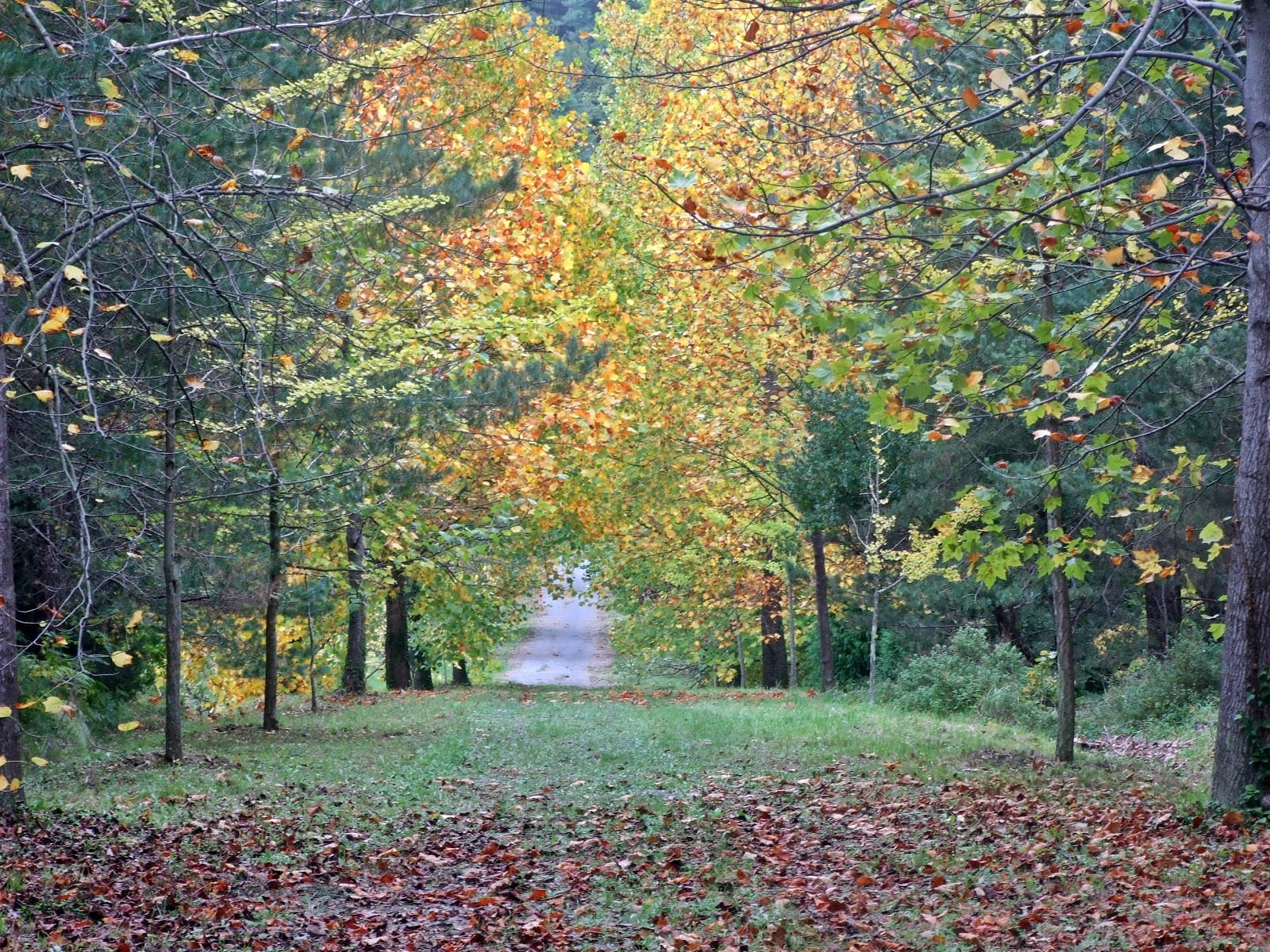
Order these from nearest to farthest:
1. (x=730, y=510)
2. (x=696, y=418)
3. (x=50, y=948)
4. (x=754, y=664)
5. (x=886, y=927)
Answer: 1. (x=50, y=948)
2. (x=886, y=927)
3. (x=696, y=418)
4. (x=730, y=510)
5. (x=754, y=664)

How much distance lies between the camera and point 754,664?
36281mm

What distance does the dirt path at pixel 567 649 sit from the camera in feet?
130

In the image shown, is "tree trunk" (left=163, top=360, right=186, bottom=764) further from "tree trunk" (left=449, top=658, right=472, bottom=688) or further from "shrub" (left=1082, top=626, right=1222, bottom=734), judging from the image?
"tree trunk" (left=449, top=658, right=472, bottom=688)

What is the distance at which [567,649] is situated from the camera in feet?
171

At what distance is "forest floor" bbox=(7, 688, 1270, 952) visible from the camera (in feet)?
19.6

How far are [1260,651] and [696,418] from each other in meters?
16.0

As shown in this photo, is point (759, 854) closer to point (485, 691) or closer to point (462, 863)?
point (462, 863)

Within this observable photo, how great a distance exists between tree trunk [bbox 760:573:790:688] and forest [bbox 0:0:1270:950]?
0.13m

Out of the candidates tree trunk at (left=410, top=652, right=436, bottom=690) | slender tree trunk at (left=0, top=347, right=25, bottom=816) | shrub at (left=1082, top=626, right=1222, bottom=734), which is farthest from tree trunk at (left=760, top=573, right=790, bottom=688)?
slender tree trunk at (left=0, top=347, right=25, bottom=816)

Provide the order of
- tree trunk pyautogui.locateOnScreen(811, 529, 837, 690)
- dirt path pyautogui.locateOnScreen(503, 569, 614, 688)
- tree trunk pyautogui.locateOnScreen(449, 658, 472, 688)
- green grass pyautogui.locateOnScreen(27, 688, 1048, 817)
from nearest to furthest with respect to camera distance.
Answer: green grass pyautogui.locateOnScreen(27, 688, 1048, 817) < tree trunk pyautogui.locateOnScreen(811, 529, 837, 690) < tree trunk pyautogui.locateOnScreen(449, 658, 472, 688) < dirt path pyautogui.locateOnScreen(503, 569, 614, 688)

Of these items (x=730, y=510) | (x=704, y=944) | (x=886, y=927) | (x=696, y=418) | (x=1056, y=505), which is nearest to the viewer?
(x=704, y=944)

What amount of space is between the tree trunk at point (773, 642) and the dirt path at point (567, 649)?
5212mm

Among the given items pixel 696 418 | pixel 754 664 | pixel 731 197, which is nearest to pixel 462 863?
pixel 731 197

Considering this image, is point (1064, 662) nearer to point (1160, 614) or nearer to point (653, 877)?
point (653, 877)
